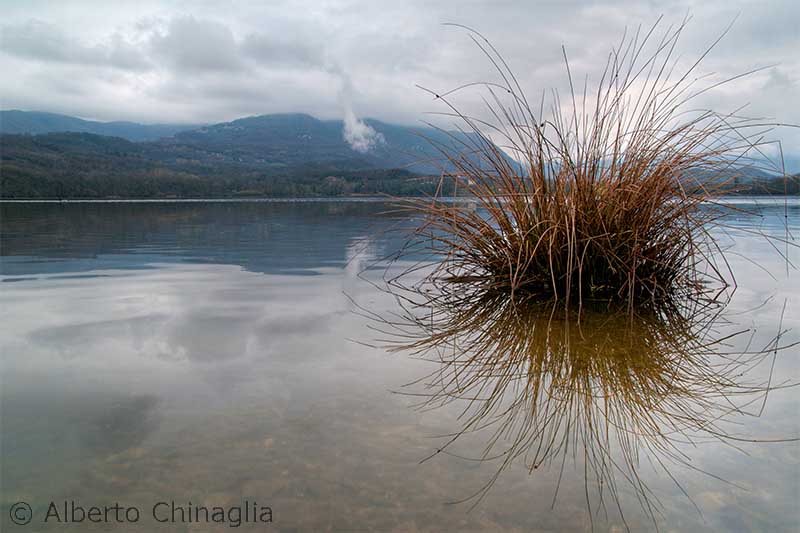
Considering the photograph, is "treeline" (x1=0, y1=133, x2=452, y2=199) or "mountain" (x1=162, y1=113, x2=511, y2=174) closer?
"treeline" (x1=0, y1=133, x2=452, y2=199)

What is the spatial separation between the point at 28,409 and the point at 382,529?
85 centimetres

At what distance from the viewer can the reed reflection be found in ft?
2.97

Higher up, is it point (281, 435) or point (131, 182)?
point (131, 182)

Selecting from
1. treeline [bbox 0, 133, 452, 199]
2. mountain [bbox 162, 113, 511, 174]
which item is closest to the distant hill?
treeline [bbox 0, 133, 452, 199]

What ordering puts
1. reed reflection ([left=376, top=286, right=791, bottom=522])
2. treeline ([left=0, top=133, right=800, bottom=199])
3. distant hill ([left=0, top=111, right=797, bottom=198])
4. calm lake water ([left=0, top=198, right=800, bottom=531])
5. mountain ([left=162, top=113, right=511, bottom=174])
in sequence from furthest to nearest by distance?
mountain ([left=162, top=113, right=511, bottom=174])
treeline ([left=0, top=133, right=800, bottom=199])
distant hill ([left=0, top=111, right=797, bottom=198])
reed reflection ([left=376, top=286, right=791, bottom=522])
calm lake water ([left=0, top=198, right=800, bottom=531])

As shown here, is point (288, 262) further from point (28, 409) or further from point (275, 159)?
point (275, 159)

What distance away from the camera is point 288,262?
3.58m

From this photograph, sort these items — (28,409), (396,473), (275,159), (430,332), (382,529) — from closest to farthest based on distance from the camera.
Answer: (382,529) → (396,473) → (28,409) → (430,332) → (275,159)

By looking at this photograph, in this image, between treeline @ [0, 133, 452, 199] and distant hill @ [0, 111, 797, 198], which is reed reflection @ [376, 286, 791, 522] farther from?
treeline @ [0, 133, 452, 199]

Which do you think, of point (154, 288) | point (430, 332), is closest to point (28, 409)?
point (430, 332)

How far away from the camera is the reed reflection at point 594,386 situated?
35.7 inches

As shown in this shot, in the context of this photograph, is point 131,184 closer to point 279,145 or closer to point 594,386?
point 594,386

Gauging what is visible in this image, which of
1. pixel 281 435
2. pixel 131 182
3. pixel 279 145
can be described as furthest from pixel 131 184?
pixel 279 145

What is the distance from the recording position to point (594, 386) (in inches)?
48.0
